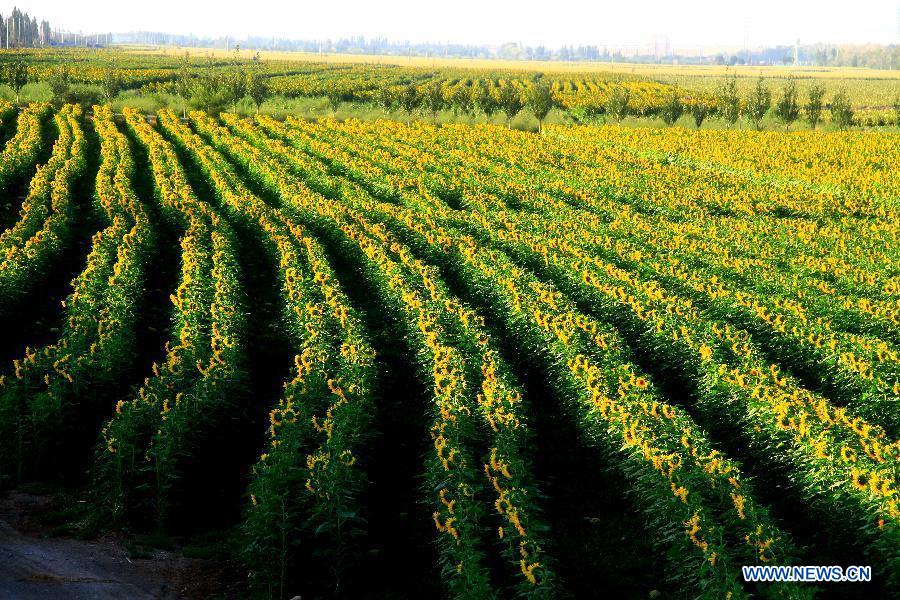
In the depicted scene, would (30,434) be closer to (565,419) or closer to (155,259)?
(565,419)

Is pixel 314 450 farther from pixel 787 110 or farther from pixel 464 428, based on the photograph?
pixel 787 110

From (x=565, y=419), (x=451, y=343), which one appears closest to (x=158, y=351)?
(x=451, y=343)

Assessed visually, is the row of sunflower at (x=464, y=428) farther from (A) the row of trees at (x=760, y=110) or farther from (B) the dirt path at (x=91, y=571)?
(A) the row of trees at (x=760, y=110)

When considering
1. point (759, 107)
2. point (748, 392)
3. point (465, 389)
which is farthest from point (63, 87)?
point (748, 392)

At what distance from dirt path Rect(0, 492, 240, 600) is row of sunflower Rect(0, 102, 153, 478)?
148 cm

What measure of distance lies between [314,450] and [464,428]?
6.06 ft

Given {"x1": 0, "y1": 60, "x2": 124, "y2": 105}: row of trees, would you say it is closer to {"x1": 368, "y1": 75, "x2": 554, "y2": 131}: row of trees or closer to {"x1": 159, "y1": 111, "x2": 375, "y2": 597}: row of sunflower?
{"x1": 368, "y1": 75, "x2": 554, "y2": 131}: row of trees

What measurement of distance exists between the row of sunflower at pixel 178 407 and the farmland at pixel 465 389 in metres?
0.04

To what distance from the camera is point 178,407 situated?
1070 centimetres

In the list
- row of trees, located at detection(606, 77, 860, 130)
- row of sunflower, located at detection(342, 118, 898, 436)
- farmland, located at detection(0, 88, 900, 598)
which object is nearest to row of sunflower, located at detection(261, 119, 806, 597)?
farmland, located at detection(0, 88, 900, 598)

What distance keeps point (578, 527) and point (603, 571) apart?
950 mm

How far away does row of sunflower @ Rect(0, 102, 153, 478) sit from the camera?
10711 mm

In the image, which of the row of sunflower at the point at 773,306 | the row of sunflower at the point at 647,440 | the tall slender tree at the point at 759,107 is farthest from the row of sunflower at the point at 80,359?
the tall slender tree at the point at 759,107

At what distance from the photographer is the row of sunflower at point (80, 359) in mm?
10711
